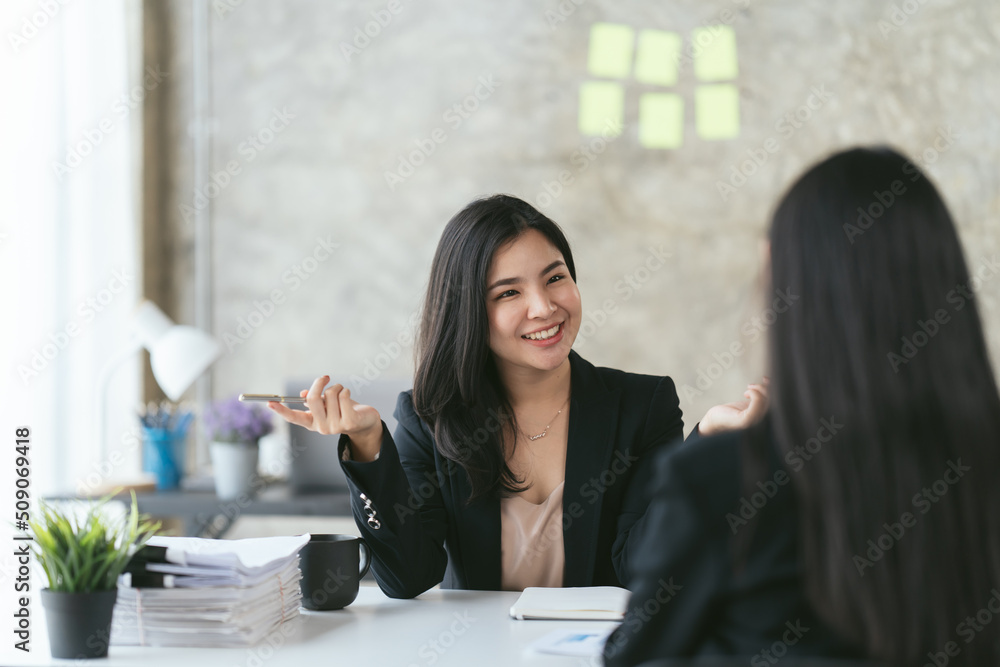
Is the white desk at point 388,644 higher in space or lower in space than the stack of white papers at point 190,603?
lower

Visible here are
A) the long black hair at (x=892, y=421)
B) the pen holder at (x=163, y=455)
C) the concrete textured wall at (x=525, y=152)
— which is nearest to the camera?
the long black hair at (x=892, y=421)

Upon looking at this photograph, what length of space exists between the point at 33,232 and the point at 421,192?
156 centimetres

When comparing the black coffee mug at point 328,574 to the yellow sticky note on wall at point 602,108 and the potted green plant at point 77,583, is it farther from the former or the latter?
the yellow sticky note on wall at point 602,108

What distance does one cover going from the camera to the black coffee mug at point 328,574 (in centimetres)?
137

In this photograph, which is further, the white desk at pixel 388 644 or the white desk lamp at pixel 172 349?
the white desk lamp at pixel 172 349

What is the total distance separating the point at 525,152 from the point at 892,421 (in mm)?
3140

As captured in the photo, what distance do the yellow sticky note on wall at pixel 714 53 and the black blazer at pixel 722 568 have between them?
10.4 ft

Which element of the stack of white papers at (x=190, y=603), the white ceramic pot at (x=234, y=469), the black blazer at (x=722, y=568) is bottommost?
the white ceramic pot at (x=234, y=469)

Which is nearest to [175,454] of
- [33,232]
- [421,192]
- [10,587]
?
[10,587]

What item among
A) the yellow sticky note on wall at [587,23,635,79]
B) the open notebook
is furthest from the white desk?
the yellow sticky note on wall at [587,23,635,79]

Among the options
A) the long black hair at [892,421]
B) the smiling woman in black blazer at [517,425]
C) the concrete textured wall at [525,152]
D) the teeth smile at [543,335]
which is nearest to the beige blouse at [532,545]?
the smiling woman in black blazer at [517,425]

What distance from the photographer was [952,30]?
12.0ft

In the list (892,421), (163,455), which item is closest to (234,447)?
(163,455)

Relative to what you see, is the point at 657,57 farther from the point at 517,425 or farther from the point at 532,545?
the point at 532,545
